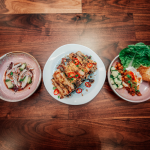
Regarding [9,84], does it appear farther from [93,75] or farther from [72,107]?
[93,75]

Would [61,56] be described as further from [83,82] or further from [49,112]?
[49,112]

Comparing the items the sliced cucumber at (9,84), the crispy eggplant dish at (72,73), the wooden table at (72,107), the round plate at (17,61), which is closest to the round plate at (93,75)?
the crispy eggplant dish at (72,73)

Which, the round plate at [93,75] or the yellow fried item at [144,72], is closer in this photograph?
the round plate at [93,75]

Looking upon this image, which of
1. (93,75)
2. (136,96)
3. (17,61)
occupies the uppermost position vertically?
(17,61)

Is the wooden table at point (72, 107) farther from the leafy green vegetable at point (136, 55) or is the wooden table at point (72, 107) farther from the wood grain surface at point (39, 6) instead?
the leafy green vegetable at point (136, 55)

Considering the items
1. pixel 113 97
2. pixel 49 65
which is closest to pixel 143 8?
pixel 113 97

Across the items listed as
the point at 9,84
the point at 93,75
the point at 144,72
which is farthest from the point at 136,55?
the point at 9,84
